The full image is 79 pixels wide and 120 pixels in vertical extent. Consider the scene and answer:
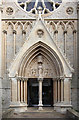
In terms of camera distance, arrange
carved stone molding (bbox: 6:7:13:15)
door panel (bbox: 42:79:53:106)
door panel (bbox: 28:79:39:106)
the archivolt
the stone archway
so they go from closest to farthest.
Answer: the stone archway, the archivolt, carved stone molding (bbox: 6:7:13:15), door panel (bbox: 42:79:53:106), door panel (bbox: 28:79:39:106)

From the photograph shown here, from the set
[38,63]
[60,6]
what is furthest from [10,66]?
[60,6]

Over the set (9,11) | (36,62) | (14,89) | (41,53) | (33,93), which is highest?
(9,11)

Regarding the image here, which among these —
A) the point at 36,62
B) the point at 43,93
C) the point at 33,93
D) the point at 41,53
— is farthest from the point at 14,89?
the point at 43,93

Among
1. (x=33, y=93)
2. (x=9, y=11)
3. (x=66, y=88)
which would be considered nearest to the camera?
(x=66, y=88)

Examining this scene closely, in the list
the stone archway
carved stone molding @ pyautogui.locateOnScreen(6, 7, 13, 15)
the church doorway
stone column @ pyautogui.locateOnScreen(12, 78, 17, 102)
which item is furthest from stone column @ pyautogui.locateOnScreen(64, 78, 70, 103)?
carved stone molding @ pyautogui.locateOnScreen(6, 7, 13, 15)

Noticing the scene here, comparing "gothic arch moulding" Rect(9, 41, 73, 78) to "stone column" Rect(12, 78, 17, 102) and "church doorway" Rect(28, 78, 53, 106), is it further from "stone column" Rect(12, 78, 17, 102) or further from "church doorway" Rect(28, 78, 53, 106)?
"church doorway" Rect(28, 78, 53, 106)

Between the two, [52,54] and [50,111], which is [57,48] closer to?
[52,54]

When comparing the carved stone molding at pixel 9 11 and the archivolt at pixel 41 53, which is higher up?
the carved stone molding at pixel 9 11

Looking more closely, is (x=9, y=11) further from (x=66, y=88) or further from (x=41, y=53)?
(x=66, y=88)

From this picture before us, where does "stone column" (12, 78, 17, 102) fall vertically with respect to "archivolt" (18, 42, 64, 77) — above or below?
below

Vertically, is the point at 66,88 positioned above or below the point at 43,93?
above

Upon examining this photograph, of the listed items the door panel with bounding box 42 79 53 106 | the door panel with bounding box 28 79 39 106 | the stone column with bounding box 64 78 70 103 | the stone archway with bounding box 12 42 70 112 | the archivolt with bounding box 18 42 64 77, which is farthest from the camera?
the door panel with bounding box 28 79 39 106

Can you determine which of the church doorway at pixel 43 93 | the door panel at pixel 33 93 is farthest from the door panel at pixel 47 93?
the door panel at pixel 33 93

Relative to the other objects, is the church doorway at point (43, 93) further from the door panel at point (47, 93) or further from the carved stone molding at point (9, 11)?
the carved stone molding at point (9, 11)
